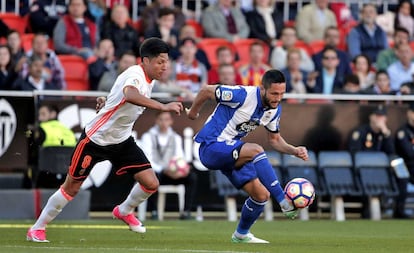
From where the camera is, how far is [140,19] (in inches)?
844

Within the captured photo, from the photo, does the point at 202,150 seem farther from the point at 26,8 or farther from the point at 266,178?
the point at 26,8

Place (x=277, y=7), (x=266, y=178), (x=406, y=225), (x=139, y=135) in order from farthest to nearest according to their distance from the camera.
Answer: (x=277, y=7) → (x=139, y=135) → (x=406, y=225) → (x=266, y=178)

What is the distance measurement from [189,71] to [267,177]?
821 centimetres

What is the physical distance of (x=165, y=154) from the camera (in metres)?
18.4

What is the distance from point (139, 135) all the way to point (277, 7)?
6134mm

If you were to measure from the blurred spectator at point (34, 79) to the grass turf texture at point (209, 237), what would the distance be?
2.96m

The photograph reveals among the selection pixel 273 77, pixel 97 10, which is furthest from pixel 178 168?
pixel 273 77

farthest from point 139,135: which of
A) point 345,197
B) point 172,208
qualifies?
point 345,197

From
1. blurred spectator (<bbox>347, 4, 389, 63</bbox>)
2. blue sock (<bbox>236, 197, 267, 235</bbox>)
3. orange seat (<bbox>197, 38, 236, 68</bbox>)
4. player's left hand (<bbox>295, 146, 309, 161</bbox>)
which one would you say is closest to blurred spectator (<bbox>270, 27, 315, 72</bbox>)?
orange seat (<bbox>197, 38, 236, 68</bbox>)

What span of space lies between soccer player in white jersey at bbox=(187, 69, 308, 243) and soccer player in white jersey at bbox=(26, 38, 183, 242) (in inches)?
23.9

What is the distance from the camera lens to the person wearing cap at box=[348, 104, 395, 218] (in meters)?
19.3

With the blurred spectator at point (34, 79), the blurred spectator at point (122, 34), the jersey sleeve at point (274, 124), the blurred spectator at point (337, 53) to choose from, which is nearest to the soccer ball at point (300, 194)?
the jersey sleeve at point (274, 124)

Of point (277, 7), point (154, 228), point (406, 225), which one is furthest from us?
point (277, 7)

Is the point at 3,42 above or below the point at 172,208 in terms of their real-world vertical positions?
above
